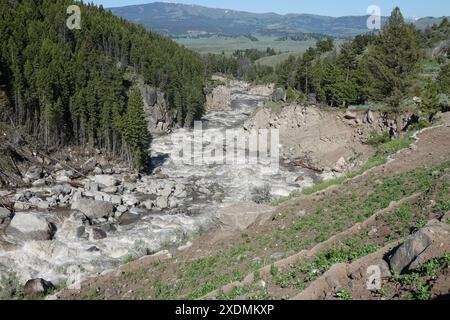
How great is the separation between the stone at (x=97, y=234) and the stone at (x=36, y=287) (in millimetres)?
8762

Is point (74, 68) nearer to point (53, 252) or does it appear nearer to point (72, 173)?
point (72, 173)

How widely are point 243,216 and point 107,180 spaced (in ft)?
92.5

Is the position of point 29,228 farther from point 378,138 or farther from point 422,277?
point 378,138

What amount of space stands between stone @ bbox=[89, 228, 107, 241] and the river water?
0.45m

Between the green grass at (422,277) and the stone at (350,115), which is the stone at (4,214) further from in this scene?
the stone at (350,115)

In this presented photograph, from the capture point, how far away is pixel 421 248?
14719 mm

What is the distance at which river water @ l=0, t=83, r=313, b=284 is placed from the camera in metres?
30.5

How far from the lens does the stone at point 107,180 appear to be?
49.9 meters

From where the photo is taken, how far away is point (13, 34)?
68.9 meters

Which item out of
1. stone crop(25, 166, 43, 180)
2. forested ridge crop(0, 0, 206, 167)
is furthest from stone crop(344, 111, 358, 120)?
stone crop(25, 166, 43, 180)

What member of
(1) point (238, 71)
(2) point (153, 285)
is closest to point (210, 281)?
(2) point (153, 285)

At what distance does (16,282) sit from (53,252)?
4.46m

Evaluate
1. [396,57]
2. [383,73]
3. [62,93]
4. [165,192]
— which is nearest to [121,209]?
[165,192]

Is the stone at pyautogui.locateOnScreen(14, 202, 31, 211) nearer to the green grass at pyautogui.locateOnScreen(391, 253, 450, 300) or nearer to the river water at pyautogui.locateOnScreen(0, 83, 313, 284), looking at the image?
the river water at pyautogui.locateOnScreen(0, 83, 313, 284)
